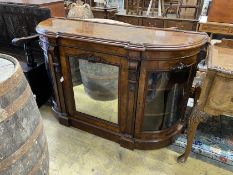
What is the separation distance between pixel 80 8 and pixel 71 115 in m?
1.55

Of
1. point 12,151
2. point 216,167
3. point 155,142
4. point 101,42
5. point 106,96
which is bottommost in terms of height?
point 216,167

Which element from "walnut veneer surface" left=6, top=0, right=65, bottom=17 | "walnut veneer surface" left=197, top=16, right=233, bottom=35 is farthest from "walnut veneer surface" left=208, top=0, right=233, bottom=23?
"walnut veneer surface" left=6, top=0, right=65, bottom=17

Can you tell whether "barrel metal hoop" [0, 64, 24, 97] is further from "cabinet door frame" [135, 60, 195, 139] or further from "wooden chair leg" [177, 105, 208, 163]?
"wooden chair leg" [177, 105, 208, 163]

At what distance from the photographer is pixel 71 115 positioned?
182 cm

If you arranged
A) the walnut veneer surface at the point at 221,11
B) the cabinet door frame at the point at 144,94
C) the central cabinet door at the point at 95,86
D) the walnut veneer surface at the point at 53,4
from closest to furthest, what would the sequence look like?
the cabinet door frame at the point at 144,94 → the central cabinet door at the point at 95,86 → the walnut veneer surface at the point at 53,4 → the walnut veneer surface at the point at 221,11

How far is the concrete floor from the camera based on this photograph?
1478 millimetres

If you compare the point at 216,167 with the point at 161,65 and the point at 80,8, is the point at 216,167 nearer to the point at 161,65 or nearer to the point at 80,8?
the point at 161,65

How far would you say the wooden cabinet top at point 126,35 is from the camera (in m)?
1.23

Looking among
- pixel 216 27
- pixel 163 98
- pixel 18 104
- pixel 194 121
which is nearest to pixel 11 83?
pixel 18 104

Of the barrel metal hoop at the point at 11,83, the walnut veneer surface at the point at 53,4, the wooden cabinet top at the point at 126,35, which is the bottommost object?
the barrel metal hoop at the point at 11,83

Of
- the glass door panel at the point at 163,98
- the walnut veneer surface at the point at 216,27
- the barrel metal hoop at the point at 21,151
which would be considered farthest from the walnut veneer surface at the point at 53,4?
the walnut veneer surface at the point at 216,27

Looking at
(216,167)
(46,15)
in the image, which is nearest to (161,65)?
(216,167)

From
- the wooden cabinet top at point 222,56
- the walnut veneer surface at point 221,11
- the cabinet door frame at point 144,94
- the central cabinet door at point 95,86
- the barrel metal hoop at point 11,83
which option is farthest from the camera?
the walnut veneer surface at point 221,11

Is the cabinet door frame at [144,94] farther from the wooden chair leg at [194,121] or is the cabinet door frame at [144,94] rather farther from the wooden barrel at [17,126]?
the wooden barrel at [17,126]
